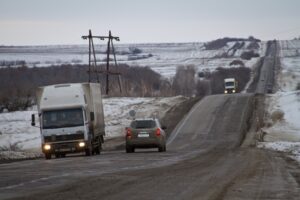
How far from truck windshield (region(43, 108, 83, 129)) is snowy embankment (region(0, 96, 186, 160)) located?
1668 cm

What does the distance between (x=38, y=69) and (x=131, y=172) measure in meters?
119

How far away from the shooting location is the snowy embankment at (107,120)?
55281mm

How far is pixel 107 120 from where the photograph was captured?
6588 cm

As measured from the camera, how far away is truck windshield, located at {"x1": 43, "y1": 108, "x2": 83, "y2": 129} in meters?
33.4

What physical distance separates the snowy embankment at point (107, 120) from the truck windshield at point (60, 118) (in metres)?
16.7

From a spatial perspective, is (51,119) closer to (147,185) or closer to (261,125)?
(147,185)

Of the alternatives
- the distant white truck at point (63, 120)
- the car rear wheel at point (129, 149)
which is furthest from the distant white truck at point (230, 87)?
the distant white truck at point (63, 120)

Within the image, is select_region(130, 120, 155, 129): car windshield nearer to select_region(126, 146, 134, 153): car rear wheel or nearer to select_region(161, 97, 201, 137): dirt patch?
select_region(126, 146, 134, 153): car rear wheel

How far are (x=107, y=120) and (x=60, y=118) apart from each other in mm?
32391

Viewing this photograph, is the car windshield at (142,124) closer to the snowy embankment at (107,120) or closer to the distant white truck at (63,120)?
the distant white truck at (63,120)

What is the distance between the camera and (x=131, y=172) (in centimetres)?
2105

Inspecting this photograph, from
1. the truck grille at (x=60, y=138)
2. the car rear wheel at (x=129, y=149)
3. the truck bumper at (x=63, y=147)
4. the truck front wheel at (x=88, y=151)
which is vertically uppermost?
the truck grille at (x=60, y=138)

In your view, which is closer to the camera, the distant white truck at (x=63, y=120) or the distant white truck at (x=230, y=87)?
the distant white truck at (x=63, y=120)

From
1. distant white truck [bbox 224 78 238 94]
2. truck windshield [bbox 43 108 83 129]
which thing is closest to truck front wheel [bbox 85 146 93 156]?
truck windshield [bbox 43 108 83 129]
